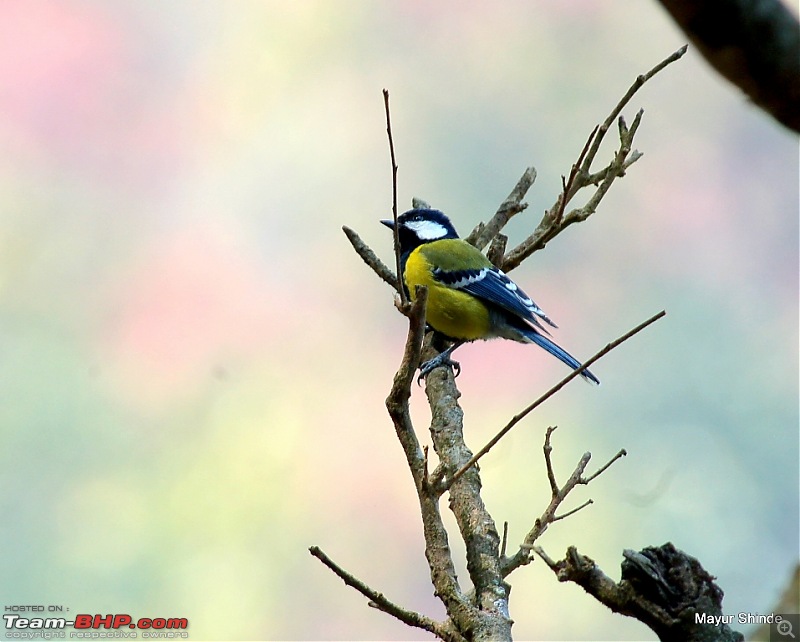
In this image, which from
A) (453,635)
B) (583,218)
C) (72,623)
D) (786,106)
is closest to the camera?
(786,106)

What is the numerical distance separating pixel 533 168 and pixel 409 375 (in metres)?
1.59

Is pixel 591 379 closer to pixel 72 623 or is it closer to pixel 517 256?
pixel 517 256

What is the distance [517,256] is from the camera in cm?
267

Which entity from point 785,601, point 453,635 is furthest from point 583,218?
point 785,601

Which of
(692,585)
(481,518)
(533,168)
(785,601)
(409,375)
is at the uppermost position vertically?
(533,168)

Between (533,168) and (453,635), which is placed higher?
(533,168)

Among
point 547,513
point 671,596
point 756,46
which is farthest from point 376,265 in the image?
point 756,46

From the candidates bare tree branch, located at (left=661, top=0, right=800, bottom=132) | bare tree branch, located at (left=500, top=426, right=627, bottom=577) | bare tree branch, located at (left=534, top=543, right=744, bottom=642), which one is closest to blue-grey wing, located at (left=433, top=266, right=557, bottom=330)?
bare tree branch, located at (left=500, top=426, right=627, bottom=577)

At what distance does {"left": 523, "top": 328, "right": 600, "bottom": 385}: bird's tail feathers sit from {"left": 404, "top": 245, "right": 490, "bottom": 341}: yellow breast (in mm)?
149

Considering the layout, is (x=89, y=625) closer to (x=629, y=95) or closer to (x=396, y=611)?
(x=396, y=611)

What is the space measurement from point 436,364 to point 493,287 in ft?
1.25

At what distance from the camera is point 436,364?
243 cm

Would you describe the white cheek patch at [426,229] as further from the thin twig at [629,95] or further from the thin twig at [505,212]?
the thin twig at [629,95]

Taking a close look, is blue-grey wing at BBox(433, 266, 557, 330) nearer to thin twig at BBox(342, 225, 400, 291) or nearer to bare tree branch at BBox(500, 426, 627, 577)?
thin twig at BBox(342, 225, 400, 291)
